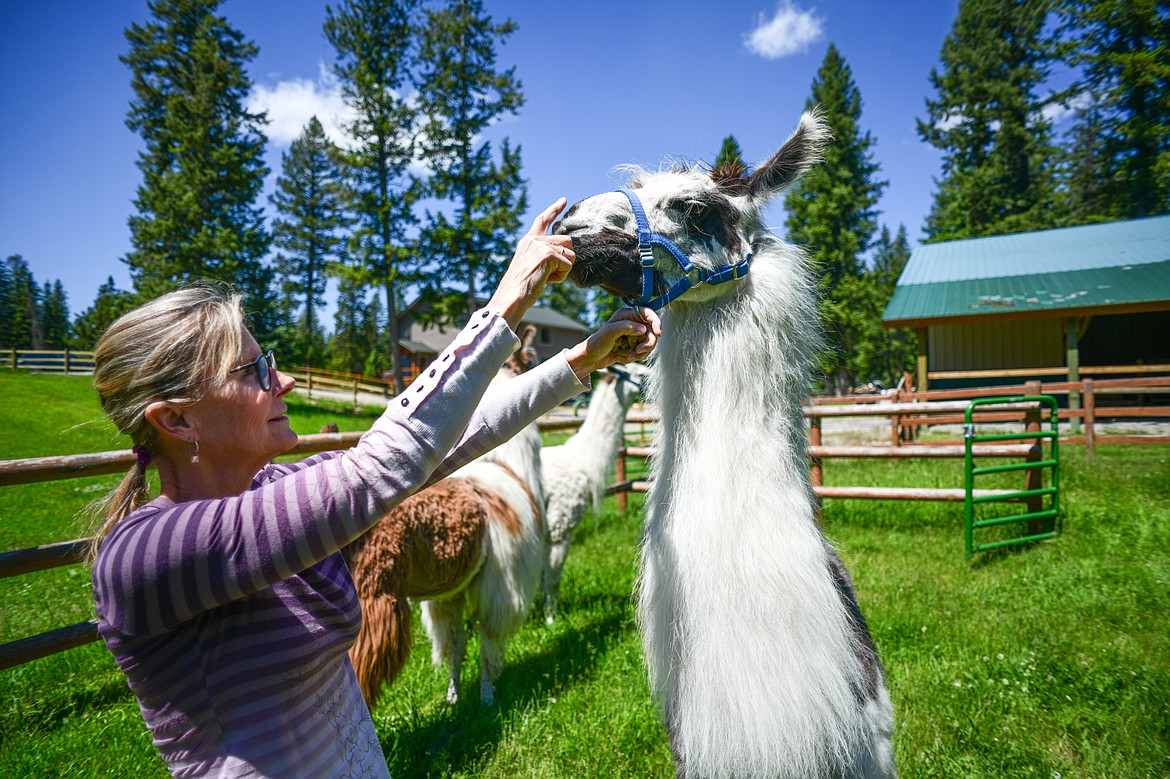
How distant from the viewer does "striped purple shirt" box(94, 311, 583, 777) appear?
86 centimetres

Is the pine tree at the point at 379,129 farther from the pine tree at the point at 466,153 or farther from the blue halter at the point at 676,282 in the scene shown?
the blue halter at the point at 676,282

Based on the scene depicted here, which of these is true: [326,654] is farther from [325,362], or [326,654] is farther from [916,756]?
[325,362]

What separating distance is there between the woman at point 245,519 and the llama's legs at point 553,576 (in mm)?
3498

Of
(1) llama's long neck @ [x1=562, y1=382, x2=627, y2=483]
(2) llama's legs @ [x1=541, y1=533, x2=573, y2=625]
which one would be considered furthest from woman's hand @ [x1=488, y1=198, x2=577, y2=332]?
(1) llama's long neck @ [x1=562, y1=382, x2=627, y2=483]

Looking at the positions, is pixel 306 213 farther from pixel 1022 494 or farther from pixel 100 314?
pixel 1022 494

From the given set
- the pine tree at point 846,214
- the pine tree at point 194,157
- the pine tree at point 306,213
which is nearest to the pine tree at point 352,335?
the pine tree at point 306,213

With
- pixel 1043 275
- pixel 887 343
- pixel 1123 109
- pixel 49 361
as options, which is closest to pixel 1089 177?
pixel 1123 109

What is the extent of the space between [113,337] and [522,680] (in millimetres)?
3228

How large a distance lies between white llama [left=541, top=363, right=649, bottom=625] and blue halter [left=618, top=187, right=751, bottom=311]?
10.2ft

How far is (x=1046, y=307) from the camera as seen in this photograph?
13.0 metres

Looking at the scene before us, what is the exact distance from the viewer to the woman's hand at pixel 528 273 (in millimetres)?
1076

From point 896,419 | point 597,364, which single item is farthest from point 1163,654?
point 896,419

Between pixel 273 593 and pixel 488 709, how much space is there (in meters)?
2.59

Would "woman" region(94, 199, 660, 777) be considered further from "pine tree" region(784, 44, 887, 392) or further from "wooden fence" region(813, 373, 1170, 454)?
"pine tree" region(784, 44, 887, 392)
